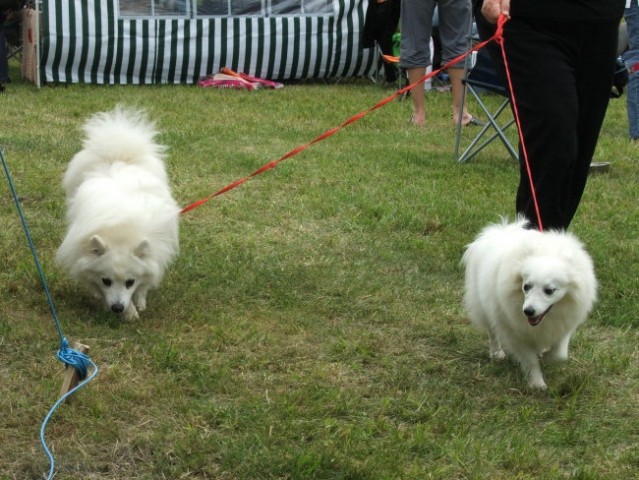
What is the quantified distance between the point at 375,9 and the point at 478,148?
423cm

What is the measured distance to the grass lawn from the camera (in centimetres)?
296

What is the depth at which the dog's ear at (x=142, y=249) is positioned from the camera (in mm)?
4156

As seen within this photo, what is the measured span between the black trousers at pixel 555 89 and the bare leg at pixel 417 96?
4.51 metres

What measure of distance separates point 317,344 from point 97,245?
1.06 m

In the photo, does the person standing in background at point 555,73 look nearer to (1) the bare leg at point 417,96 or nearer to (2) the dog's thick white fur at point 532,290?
(2) the dog's thick white fur at point 532,290

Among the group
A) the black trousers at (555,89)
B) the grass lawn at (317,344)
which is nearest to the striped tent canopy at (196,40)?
the grass lawn at (317,344)

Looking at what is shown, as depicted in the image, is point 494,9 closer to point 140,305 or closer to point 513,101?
point 513,101

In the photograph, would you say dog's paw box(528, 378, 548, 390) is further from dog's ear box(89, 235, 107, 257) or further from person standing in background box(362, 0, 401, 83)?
person standing in background box(362, 0, 401, 83)

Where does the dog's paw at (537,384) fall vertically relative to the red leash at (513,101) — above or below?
below

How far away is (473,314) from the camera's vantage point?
150 inches

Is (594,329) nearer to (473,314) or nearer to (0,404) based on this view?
(473,314)

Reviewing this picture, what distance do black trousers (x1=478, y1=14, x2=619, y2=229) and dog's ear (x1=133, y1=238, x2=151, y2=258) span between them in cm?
166

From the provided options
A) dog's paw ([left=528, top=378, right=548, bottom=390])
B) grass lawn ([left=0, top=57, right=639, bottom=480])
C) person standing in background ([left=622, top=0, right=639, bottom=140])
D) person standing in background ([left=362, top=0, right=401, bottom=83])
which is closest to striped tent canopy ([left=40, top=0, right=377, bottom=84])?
person standing in background ([left=362, top=0, right=401, bottom=83])

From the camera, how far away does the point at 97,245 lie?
4.11 m
